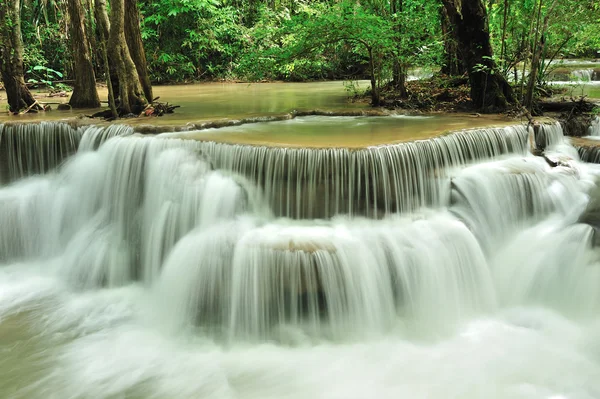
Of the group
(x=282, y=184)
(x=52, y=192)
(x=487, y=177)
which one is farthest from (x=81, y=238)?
(x=487, y=177)

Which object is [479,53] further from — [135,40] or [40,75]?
[40,75]

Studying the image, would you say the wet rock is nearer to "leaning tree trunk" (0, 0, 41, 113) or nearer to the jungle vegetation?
the jungle vegetation

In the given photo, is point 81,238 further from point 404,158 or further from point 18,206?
point 404,158

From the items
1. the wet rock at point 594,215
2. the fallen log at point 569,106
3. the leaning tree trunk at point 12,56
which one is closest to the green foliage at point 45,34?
the leaning tree trunk at point 12,56

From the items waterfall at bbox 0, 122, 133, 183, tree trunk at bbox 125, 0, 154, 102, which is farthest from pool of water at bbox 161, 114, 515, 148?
tree trunk at bbox 125, 0, 154, 102

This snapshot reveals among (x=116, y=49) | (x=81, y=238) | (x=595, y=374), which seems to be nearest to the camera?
(x=595, y=374)

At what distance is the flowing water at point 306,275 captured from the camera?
4340 mm

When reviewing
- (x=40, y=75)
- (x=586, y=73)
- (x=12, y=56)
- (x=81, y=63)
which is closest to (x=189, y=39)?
(x=40, y=75)

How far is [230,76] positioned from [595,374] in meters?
20.7

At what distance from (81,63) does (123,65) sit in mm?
2479

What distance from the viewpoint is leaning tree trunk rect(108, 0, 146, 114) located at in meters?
7.99

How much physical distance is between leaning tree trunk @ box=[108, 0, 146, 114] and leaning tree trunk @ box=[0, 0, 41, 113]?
7.06 feet

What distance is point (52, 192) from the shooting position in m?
7.05

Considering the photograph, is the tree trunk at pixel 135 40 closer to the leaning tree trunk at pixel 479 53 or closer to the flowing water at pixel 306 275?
the flowing water at pixel 306 275
